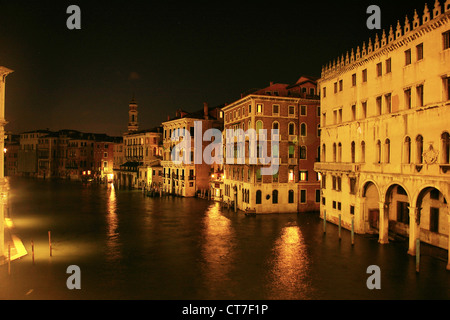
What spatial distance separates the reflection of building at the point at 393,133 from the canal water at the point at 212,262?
2.54m

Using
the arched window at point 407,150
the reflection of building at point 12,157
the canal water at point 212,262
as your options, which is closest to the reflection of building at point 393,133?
the arched window at point 407,150

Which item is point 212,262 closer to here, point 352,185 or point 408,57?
point 352,185

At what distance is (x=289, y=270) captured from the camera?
20.1 m

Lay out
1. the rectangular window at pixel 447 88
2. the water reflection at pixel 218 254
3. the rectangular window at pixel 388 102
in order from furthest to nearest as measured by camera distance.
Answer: the rectangular window at pixel 388 102
the rectangular window at pixel 447 88
the water reflection at pixel 218 254

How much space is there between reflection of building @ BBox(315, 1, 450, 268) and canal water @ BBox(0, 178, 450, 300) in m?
2.54

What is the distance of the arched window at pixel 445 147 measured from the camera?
20328mm

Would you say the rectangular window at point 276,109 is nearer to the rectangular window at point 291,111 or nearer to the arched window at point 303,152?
the rectangular window at point 291,111

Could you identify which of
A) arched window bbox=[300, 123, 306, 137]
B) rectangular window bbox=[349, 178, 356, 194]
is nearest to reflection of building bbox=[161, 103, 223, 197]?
arched window bbox=[300, 123, 306, 137]

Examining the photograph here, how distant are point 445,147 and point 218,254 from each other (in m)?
14.7

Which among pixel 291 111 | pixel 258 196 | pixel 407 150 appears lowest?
pixel 258 196

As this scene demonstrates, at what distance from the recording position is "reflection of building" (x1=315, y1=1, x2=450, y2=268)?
69.3ft

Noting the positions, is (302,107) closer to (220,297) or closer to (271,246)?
(271,246)

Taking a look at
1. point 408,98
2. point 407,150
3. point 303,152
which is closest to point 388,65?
point 408,98

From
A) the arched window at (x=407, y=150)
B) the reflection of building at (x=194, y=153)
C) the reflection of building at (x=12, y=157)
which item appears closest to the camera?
the arched window at (x=407, y=150)
